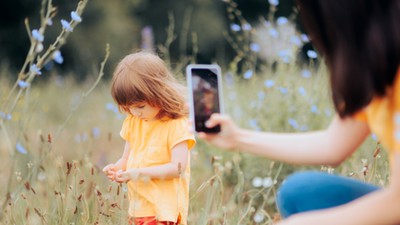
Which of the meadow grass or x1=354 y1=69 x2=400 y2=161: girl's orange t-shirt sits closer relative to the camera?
x1=354 y1=69 x2=400 y2=161: girl's orange t-shirt

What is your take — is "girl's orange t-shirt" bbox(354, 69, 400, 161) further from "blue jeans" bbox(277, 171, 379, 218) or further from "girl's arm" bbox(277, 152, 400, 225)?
"blue jeans" bbox(277, 171, 379, 218)

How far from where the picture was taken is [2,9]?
500 inches

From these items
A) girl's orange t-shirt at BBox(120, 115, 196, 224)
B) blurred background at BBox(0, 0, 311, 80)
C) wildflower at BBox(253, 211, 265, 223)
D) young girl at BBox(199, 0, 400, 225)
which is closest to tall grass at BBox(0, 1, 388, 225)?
wildflower at BBox(253, 211, 265, 223)

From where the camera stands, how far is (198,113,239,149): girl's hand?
1.73 metres

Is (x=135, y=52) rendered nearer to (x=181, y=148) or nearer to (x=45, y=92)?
(x=181, y=148)

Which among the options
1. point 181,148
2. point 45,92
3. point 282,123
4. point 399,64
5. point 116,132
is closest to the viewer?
point 399,64

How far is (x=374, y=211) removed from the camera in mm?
1434

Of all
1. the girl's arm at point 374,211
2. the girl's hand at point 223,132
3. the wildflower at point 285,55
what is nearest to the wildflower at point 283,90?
the wildflower at point 285,55

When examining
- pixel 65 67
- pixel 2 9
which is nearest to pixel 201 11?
pixel 65 67

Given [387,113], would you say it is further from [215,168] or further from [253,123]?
[253,123]

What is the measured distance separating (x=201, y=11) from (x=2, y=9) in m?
3.58

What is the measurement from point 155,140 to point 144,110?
0.10 meters

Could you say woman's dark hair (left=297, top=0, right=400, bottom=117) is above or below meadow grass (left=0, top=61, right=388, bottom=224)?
above

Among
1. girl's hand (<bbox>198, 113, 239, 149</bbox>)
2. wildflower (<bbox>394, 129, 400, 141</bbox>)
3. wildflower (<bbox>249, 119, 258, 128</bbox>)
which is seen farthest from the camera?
wildflower (<bbox>249, 119, 258, 128</bbox>)
